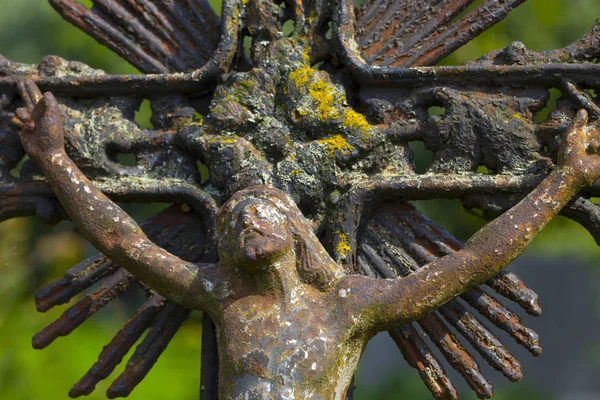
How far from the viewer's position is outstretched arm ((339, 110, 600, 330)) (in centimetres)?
144

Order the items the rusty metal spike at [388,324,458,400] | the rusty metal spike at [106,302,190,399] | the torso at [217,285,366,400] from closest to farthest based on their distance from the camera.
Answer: the torso at [217,285,366,400] < the rusty metal spike at [388,324,458,400] < the rusty metal spike at [106,302,190,399]

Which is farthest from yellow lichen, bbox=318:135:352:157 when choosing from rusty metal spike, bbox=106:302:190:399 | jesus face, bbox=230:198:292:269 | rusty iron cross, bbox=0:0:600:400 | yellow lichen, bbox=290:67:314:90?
rusty metal spike, bbox=106:302:190:399

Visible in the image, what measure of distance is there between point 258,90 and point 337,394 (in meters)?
0.76

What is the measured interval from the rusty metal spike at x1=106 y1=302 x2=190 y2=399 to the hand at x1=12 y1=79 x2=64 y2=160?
477 millimetres

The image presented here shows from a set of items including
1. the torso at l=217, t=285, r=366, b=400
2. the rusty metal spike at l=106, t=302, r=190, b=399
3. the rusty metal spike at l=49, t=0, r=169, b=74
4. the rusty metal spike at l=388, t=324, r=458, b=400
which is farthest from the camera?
the rusty metal spike at l=49, t=0, r=169, b=74

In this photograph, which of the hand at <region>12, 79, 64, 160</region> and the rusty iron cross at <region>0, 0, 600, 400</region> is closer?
the rusty iron cross at <region>0, 0, 600, 400</region>

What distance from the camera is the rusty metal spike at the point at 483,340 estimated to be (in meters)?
1.50

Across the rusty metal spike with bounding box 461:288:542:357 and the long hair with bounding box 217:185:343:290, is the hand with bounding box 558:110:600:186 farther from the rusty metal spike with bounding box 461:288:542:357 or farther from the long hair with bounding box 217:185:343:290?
the long hair with bounding box 217:185:343:290

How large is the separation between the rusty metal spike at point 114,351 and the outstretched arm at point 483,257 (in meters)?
0.53

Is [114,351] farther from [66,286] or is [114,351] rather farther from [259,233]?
[259,233]

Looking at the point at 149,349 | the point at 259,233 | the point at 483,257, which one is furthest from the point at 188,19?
the point at 483,257

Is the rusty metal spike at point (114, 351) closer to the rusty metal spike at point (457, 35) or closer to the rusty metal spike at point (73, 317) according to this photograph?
the rusty metal spike at point (73, 317)

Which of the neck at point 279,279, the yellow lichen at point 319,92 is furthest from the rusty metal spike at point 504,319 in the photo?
the yellow lichen at point 319,92

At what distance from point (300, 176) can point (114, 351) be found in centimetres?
62
